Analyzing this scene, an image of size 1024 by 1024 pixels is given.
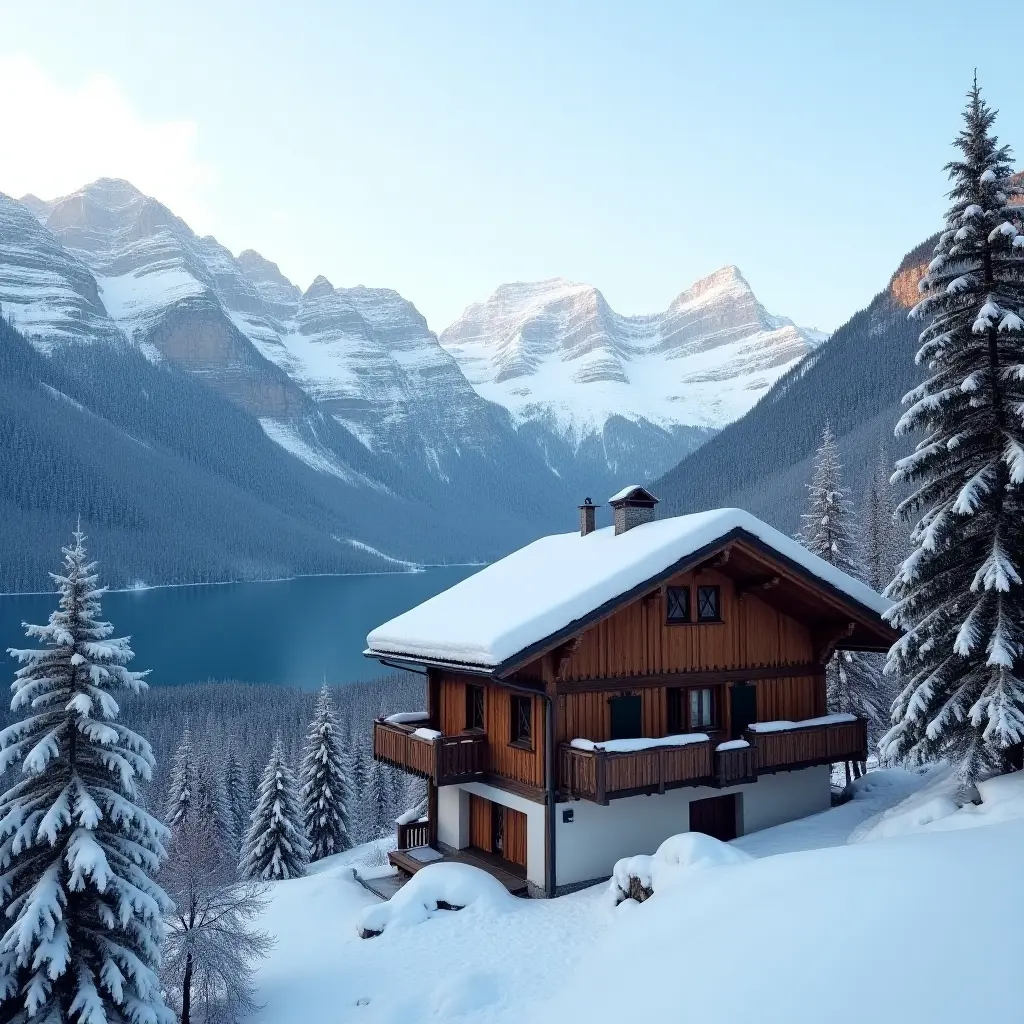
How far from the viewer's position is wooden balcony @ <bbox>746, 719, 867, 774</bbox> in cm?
1925

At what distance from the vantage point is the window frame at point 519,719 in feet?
61.2

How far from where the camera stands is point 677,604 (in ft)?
65.0

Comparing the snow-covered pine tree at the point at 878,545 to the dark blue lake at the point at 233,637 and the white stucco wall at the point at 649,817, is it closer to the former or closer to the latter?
the white stucco wall at the point at 649,817

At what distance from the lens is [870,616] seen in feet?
65.7

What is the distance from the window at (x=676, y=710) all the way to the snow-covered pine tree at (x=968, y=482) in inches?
202

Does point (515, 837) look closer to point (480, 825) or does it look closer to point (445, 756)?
point (480, 825)

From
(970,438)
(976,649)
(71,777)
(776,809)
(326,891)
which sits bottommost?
(326,891)

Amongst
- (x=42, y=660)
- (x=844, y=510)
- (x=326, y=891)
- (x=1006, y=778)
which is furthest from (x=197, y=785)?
(x=1006, y=778)

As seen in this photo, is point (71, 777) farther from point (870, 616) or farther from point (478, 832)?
point (870, 616)

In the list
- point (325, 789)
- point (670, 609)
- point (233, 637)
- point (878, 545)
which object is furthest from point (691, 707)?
point (233, 637)

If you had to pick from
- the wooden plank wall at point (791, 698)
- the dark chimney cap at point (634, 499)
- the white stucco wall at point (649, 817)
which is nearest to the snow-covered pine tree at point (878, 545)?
the wooden plank wall at point (791, 698)

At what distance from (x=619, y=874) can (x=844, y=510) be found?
17.8 meters

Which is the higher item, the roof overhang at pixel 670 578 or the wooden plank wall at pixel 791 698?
the roof overhang at pixel 670 578

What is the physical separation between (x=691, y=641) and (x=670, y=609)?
0.84 m
